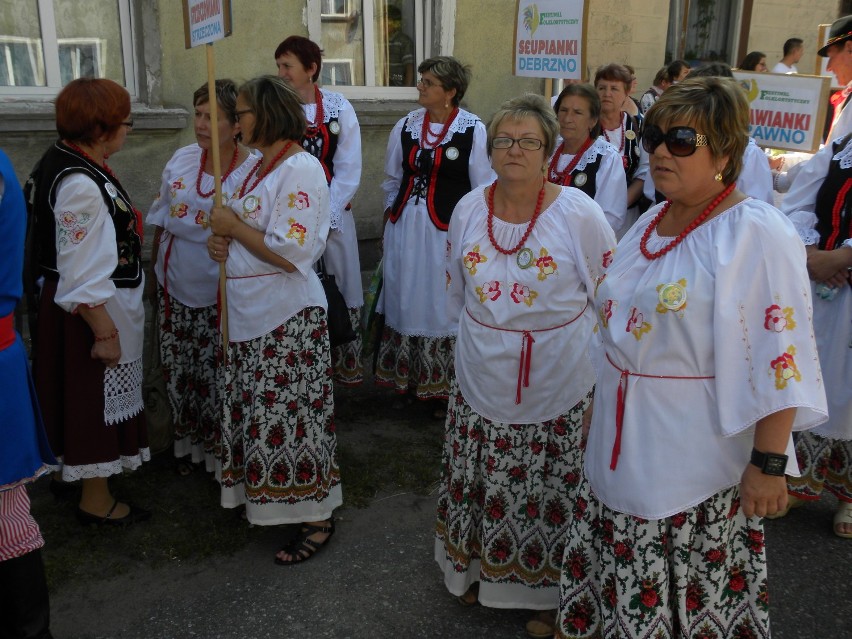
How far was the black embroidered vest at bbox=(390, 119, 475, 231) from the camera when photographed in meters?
4.84

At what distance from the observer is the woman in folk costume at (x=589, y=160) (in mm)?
4520

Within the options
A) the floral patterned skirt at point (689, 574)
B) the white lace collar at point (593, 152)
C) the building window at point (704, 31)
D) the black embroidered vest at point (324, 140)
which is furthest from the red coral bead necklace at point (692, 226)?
the building window at point (704, 31)

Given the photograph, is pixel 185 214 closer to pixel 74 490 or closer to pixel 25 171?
pixel 74 490

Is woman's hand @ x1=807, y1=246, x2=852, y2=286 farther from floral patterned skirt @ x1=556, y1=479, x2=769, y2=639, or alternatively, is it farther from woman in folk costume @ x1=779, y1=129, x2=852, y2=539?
floral patterned skirt @ x1=556, y1=479, x2=769, y2=639

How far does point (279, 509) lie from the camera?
337cm

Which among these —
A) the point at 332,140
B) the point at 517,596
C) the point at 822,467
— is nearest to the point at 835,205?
the point at 822,467

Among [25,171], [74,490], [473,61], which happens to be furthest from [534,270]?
[473,61]

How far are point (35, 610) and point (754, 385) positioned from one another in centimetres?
228

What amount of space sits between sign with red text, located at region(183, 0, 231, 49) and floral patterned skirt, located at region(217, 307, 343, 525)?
122 centimetres

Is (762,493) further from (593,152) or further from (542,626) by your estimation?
(593,152)

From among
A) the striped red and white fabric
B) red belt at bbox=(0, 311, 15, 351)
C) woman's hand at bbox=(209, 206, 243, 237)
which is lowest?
the striped red and white fabric

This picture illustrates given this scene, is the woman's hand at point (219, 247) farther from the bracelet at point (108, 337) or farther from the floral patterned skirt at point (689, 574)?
the floral patterned skirt at point (689, 574)

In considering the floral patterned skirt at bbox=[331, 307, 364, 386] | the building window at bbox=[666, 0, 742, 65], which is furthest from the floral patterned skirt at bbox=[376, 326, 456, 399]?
the building window at bbox=[666, 0, 742, 65]

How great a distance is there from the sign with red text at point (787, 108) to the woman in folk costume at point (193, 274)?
8.71 ft
